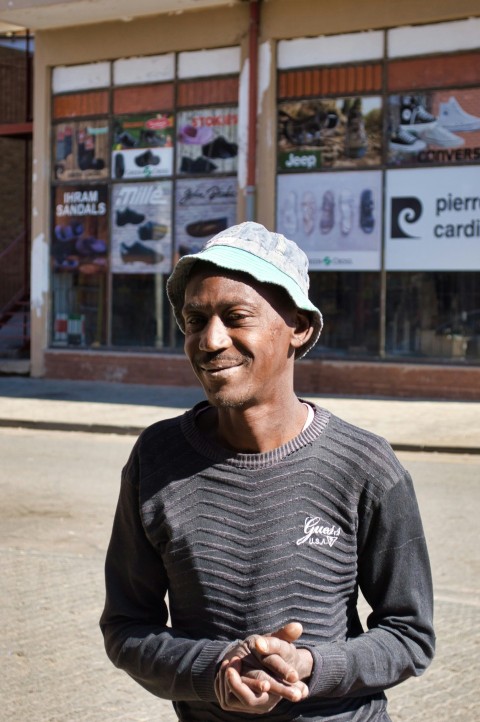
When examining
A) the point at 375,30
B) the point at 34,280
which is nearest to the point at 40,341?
the point at 34,280

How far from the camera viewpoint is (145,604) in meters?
2.36

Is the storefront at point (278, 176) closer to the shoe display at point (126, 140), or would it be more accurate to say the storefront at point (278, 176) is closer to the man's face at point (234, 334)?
the shoe display at point (126, 140)

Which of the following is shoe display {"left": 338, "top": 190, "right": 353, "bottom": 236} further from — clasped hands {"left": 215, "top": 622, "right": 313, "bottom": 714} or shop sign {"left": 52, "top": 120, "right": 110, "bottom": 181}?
clasped hands {"left": 215, "top": 622, "right": 313, "bottom": 714}

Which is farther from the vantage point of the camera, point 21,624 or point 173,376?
point 173,376

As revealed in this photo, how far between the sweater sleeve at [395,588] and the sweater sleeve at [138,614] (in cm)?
34

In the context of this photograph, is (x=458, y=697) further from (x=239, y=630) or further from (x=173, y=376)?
(x=173, y=376)

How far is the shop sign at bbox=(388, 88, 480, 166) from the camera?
16.7 meters

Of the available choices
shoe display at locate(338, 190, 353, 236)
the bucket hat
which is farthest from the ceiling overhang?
the bucket hat

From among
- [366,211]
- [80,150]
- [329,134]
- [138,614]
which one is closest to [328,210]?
[366,211]

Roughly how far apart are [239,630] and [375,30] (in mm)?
16345

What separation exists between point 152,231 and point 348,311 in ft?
13.0

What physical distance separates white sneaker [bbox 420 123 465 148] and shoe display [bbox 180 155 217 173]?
3785 millimetres

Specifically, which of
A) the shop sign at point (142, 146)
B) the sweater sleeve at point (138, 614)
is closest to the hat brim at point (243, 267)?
the sweater sleeve at point (138, 614)

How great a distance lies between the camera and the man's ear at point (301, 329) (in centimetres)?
229
